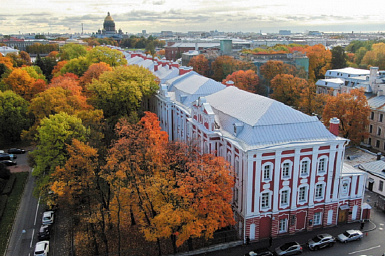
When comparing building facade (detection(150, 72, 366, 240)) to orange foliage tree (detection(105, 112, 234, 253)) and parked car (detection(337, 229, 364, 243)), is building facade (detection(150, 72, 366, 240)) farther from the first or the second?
orange foliage tree (detection(105, 112, 234, 253))

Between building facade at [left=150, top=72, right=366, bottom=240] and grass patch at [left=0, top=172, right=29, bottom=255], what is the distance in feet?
75.7

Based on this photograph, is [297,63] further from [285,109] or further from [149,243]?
[149,243]

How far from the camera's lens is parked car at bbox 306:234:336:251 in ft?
106

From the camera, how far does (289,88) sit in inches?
2886

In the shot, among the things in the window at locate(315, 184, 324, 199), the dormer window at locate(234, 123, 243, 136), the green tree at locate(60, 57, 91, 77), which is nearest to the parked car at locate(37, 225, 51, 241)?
the dormer window at locate(234, 123, 243, 136)

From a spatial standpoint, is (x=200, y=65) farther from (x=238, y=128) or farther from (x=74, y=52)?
(x=238, y=128)

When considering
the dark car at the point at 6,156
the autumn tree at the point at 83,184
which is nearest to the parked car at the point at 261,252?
the autumn tree at the point at 83,184

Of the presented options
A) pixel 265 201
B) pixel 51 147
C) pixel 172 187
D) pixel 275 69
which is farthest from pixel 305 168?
pixel 275 69

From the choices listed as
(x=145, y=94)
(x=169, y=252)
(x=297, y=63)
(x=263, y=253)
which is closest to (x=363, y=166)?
(x=263, y=253)

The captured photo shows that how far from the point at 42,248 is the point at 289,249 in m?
23.1

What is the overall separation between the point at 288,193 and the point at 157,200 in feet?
42.2

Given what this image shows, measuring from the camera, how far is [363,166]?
4534cm

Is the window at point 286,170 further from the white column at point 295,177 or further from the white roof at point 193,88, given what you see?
the white roof at point 193,88

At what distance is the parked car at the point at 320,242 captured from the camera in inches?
1278
